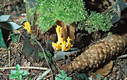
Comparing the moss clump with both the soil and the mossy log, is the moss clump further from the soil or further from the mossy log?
the mossy log

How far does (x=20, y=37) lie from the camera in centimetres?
237

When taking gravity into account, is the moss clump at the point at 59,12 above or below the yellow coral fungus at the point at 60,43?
above

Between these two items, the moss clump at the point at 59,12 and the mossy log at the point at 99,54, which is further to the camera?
the mossy log at the point at 99,54

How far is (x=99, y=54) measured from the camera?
2.13m

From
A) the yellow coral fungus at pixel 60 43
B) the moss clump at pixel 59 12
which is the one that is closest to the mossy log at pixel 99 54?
the yellow coral fungus at pixel 60 43

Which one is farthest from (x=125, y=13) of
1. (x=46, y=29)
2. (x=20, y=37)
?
(x=20, y=37)

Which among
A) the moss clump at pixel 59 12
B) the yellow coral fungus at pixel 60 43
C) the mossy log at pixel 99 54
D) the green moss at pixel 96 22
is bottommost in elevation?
the mossy log at pixel 99 54

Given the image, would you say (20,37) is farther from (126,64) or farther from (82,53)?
(126,64)

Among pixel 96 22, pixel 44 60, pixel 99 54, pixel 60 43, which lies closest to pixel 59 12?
pixel 60 43

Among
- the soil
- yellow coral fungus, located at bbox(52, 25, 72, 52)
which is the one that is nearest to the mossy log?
the soil

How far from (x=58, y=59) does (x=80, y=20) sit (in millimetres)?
→ 610

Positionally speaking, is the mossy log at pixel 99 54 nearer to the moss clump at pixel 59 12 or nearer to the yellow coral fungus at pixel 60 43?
the yellow coral fungus at pixel 60 43

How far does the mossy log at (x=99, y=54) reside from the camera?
80.2 inches

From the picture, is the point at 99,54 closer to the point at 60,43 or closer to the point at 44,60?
the point at 60,43
